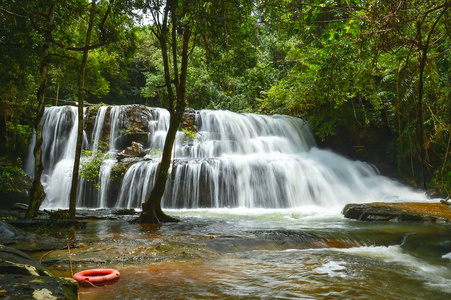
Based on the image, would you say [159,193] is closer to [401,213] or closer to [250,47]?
[250,47]

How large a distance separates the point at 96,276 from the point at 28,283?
4.38ft

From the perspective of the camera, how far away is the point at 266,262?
456 cm

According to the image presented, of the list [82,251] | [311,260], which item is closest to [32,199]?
[82,251]

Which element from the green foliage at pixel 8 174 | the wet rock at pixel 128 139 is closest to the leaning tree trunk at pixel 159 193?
the green foliage at pixel 8 174

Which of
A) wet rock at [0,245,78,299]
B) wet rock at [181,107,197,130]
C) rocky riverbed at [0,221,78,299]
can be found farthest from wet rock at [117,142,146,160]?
wet rock at [0,245,78,299]

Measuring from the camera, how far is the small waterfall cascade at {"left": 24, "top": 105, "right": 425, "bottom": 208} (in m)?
12.8

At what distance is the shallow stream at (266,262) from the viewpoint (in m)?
3.31

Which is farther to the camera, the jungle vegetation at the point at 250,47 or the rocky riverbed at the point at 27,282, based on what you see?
the jungle vegetation at the point at 250,47

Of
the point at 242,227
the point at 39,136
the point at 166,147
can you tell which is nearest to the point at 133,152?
the point at 166,147

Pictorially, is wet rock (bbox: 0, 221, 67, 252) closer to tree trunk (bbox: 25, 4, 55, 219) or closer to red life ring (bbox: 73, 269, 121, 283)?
red life ring (bbox: 73, 269, 121, 283)

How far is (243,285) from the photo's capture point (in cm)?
346

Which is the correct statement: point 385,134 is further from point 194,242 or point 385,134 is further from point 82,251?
point 82,251

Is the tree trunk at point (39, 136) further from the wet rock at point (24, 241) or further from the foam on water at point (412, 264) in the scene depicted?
the foam on water at point (412, 264)

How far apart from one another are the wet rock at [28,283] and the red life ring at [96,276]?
0.63 meters
